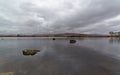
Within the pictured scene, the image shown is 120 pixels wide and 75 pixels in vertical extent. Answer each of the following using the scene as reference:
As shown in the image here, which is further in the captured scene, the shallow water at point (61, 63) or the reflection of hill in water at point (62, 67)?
the shallow water at point (61, 63)

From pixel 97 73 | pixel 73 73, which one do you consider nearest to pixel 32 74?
pixel 73 73

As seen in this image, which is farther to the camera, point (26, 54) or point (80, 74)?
point (26, 54)

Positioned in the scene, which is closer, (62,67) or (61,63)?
(62,67)

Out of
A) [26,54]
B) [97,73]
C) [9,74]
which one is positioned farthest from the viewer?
[26,54]

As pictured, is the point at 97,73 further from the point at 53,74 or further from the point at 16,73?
the point at 16,73

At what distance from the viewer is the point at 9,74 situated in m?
16.0

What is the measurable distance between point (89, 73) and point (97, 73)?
4.14 feet

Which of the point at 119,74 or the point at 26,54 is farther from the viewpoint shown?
the point at 26,54

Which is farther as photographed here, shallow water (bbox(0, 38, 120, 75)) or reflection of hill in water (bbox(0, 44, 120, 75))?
shallow water (bbox(0, 38, 120, 75))

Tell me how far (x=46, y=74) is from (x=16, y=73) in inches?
188

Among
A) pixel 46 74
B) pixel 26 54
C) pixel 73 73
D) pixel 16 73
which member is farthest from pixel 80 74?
pixel 26 54

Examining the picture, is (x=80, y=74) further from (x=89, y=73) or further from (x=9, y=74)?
(x=9, y=74)

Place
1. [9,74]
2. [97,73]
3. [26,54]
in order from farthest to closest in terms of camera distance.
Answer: [26,54] → [97,73] → [9,74]

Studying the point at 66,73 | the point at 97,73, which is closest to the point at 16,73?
the point at 66,73
